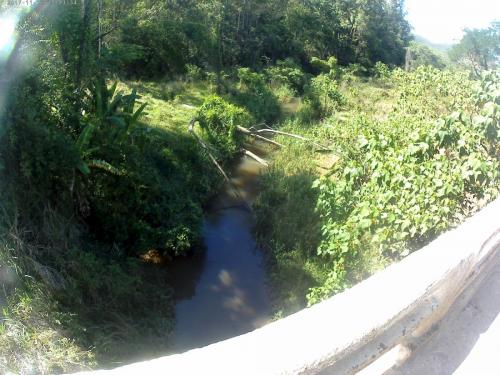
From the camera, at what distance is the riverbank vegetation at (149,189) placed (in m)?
4.83

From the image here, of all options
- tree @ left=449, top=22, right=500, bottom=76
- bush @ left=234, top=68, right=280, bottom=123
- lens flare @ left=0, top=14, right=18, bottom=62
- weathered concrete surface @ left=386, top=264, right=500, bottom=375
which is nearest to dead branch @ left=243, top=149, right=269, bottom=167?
bush @ left=234, top=68, right=280, bottom=123

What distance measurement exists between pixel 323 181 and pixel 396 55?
2779 centimetres

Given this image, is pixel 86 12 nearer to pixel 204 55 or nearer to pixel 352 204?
pixel 352 204

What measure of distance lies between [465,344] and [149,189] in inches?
285

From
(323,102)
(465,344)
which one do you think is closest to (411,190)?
(465,344)

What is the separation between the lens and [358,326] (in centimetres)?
141

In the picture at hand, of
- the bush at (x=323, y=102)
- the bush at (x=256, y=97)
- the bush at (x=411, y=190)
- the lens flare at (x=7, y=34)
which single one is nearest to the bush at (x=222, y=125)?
the bush at (x=256, y=97)

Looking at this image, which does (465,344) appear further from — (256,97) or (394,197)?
(256,97)

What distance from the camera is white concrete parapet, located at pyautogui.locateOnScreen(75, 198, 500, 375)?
1.19m

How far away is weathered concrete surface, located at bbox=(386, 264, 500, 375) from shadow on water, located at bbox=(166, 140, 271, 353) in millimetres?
5100

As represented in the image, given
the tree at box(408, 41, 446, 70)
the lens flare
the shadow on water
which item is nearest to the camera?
the lens flare

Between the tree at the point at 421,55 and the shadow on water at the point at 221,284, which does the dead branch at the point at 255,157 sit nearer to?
the shadow on water at the point at 221,284

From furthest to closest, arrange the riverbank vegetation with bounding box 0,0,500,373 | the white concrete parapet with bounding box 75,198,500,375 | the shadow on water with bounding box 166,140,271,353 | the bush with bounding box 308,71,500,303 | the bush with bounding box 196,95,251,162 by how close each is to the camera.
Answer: the bush with bounding box 196,95,251,162, the shadow on water with bounding box 166,140,271,353, the riverbank vegetation with bounding box 0,0,500,373, the bush with bounding box 308,71,500,303, the white concrete parapet with bounding box 75,198,500,375

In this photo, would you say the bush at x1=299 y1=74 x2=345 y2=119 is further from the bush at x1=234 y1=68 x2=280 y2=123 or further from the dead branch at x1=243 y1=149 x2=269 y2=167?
the dead branch at x1=243 y1=149 x2=269 y2=167
